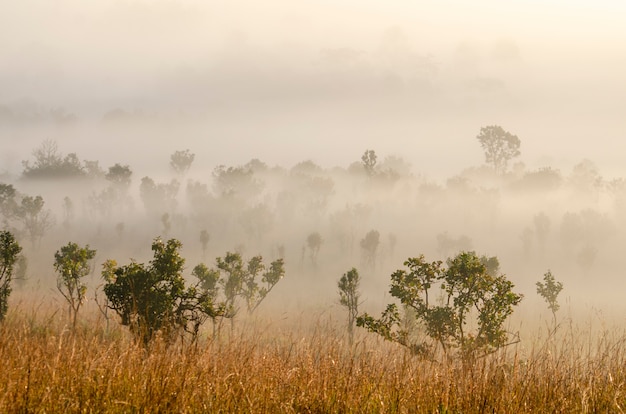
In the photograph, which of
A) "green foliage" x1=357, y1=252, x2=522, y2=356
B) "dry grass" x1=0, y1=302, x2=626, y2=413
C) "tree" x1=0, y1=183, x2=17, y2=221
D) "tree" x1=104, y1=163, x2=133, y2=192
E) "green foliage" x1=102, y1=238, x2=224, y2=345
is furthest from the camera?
"tree" x1=104, y1=163, x2=133, y2=192

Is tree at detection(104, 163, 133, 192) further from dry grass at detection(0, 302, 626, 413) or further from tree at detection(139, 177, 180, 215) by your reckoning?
dry grass at detection(0, 302, 626, 413)

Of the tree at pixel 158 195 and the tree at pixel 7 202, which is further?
the tree at pixel 158 195

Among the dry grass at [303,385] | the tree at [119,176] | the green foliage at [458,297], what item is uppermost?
the tree at [119,176]

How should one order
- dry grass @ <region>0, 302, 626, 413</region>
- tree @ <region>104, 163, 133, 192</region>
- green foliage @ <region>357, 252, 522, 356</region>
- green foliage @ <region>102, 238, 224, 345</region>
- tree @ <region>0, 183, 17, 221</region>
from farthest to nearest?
1. tree @ <region>104, 163, 133, 192</region>
2. tree @ <region>0, 183, 17, 221</region>
3. green foliage @ <region>357, 252, 522, 356</region>
4. green foliage @ <region>102, 238, 224, 345</region>
5. dry grass @ <region>0, 302, 626, 413</region>

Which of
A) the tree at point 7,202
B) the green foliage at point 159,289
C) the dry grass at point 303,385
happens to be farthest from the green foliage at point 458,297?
the tree at point 7,202

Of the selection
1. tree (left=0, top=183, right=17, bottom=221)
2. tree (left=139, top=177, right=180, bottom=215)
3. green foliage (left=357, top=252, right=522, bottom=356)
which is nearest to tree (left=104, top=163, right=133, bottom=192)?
tree (left=139, top=177, right=180, bottom=215)

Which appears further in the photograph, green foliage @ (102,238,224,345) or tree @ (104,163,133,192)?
tree @ (104,163,133,192)

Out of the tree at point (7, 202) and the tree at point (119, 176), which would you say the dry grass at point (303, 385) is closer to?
the tree at point (7, 202)

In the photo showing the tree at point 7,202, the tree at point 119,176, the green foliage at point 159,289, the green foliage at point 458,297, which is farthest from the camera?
the tree at point 119,176

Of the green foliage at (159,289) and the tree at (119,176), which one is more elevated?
the tree at (119,176)

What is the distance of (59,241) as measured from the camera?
159m

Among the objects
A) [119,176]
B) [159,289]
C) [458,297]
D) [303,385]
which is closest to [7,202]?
[119,176]

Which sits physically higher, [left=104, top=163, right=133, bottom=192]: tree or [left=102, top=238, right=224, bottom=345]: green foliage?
[left=104, top=163, right=133, bottom=192]: tree

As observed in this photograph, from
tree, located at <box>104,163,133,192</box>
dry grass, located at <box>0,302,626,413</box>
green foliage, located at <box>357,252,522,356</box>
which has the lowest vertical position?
green foliage, located at <box>357,252,522,356</box>
